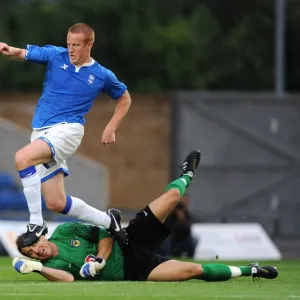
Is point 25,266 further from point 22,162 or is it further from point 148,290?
point 22,162

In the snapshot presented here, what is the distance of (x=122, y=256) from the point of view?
12.0m

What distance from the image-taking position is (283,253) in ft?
78.2

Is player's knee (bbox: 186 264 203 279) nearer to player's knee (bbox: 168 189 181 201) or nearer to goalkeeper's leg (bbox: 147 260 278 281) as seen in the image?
goalkeeper's leg (bbox: 147 260 278 281)

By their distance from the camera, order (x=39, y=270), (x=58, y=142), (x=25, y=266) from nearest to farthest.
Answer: (x=25, y=266), (x=39, y=270), (x=58, y=142)

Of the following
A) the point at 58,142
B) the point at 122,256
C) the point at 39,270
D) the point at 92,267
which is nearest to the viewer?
the point at 39,270

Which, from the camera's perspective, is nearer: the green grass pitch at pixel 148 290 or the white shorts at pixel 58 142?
the green grass pitch at pixel 148 290

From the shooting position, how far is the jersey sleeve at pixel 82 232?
11953 millimetres

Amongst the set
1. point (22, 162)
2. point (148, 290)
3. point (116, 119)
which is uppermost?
point (116, 119)

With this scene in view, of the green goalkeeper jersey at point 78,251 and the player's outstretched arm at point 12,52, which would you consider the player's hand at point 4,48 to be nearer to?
the player's outstretched arm at point 12,52

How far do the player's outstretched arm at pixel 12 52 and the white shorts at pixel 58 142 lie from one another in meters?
0.77

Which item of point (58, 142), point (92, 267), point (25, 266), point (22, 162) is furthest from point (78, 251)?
point (58, 142)

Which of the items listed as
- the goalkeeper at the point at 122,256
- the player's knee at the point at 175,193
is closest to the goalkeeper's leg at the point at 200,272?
the goalkeeper at the point at 122,256

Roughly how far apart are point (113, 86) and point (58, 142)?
0.95 metres

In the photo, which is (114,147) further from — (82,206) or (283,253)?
(82,206)
